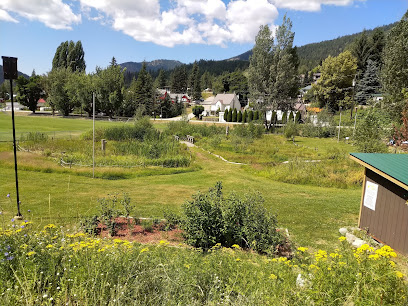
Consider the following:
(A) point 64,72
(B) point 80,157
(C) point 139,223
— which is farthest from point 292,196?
(A) point 64,72

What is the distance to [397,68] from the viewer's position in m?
32.0

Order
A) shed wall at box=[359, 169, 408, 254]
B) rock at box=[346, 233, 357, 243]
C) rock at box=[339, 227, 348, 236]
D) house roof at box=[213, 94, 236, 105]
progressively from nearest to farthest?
shed wall at box=[359, 169, 408, 254] → rock at box=[346, 233, 357, 243] → rock at box=[339, 227, 348, 236] → house roof at box=[213, 94, 236, 105]

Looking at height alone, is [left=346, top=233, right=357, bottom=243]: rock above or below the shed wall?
below

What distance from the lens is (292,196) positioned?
13.1m

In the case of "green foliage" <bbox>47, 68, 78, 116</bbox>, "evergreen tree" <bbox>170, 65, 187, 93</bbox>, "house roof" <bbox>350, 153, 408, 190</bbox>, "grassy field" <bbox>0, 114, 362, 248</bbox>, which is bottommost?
"grassy field" <bbox>0, 114, 362, 248</bbox>

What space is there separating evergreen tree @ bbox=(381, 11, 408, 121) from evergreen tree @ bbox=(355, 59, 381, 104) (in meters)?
23.7

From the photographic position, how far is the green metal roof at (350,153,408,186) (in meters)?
7.04

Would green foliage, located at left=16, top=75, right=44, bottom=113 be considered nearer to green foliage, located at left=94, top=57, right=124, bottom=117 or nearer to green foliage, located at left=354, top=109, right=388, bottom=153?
green foliage, located at left=94, top=57, right=124, bottom=117

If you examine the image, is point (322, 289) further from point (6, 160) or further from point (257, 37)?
point (257, 37)

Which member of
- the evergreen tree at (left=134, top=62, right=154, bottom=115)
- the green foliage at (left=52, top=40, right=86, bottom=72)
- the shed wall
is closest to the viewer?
the shed wall

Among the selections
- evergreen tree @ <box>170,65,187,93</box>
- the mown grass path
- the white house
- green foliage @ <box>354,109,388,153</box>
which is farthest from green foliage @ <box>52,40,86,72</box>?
green foliage @ <box>354,109,388,153</box>

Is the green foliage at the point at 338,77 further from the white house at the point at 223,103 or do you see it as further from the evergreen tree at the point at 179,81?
the evergreen tree at the point at 179,81

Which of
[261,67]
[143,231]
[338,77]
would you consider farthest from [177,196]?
[338,77]

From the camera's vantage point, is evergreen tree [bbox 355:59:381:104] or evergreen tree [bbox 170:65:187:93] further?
evergreen tree [bbox 170:65:187:93]
